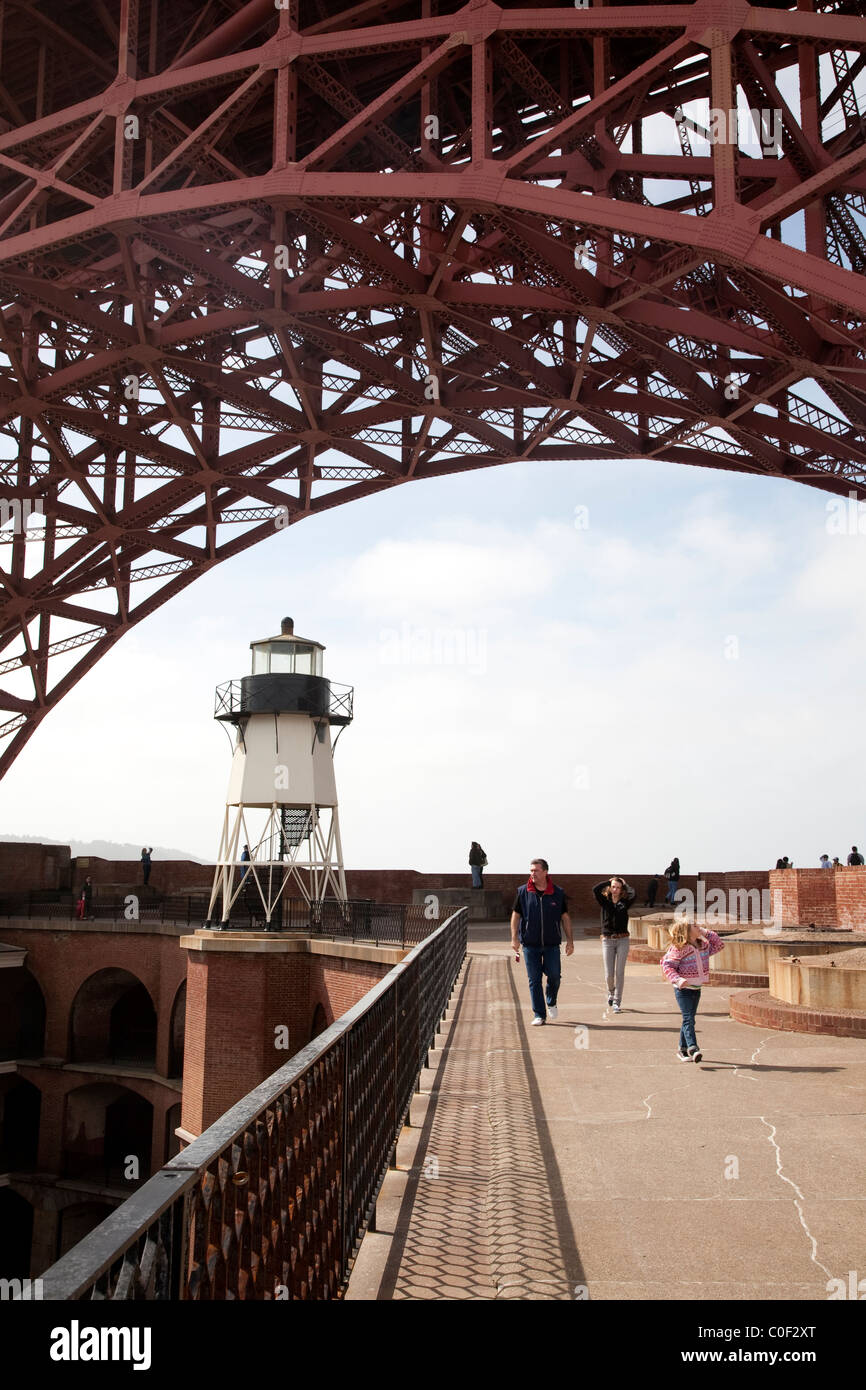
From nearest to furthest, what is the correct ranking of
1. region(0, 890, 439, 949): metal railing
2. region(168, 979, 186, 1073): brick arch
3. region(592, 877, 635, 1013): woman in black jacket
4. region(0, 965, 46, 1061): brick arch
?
region(592, 877, 635, 1013): woman in black jacket < region(0, 890, 439, 949): metal railing < region(168, 979, 186, 1073): brick arch < region(0, 965, 46, 1061): brick arch

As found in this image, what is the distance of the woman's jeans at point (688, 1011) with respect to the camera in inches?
340

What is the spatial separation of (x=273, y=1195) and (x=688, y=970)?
6023 mm

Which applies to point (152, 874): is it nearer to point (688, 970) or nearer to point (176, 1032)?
point (176, 1032)

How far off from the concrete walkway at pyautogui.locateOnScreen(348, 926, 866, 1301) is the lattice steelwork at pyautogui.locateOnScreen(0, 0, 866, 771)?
7.62 metres

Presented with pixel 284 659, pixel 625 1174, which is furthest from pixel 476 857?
pixel 625 1174

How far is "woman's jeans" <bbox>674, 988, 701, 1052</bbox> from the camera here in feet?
28.3

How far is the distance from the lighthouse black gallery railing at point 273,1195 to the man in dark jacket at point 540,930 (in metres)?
4.47

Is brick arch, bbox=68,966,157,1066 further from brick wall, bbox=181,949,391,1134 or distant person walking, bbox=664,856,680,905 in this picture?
distant person walking, bbox=664,856,680,905

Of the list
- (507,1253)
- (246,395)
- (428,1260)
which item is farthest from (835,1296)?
(246,395)

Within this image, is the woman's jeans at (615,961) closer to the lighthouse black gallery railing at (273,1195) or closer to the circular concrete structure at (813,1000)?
the circular concrete structure at (813,1000)

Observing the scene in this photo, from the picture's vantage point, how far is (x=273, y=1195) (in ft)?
10.5

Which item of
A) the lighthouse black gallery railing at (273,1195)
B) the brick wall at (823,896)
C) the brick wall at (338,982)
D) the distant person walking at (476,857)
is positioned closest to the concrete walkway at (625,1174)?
the lighthouse black gallery railing at (273,1195)

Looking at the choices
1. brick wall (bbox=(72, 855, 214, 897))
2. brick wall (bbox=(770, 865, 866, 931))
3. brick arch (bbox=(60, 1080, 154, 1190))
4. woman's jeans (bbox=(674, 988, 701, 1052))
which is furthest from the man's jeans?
brick wall (bbox=(72, 855, 214, 897))
